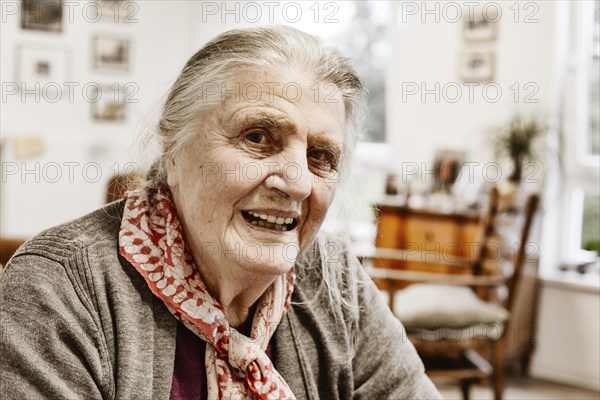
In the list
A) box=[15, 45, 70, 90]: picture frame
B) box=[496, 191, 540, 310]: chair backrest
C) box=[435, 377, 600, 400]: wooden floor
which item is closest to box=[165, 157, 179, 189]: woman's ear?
box=[496, 191, 540, 310]: chair backrest

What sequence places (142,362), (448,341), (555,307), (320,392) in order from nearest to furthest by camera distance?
(142,362) → (320,392) → (448,341) → (555,307)

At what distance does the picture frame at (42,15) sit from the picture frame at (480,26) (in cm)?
290

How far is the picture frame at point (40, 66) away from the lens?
5098 millimetres

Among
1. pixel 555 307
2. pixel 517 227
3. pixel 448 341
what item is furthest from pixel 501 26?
pixel 448 341

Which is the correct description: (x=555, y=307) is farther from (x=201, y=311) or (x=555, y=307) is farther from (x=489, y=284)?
(x=201, y=311)

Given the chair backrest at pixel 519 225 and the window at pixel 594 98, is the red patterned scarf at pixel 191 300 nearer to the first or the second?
the chair backrest at pixel 519 225

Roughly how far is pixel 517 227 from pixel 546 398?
0.88m

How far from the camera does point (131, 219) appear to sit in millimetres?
1162

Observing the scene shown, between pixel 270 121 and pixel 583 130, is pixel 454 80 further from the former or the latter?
pixel 270 121

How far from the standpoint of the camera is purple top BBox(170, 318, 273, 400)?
3.72ft

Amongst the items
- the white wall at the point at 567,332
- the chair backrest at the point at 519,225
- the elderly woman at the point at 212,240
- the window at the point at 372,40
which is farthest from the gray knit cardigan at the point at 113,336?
the window at the point at 372,40

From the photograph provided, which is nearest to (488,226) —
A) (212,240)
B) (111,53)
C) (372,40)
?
(372,40)

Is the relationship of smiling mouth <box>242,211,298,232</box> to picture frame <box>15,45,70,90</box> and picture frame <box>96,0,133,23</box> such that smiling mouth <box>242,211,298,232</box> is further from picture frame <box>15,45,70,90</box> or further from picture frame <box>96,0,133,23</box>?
picture frame <box>96,0,133,23</box>

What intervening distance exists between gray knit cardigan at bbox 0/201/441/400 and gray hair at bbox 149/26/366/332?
161mm
